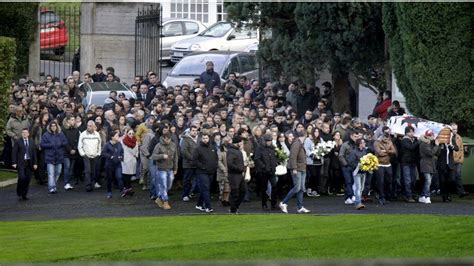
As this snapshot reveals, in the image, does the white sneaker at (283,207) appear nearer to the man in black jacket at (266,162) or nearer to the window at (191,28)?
the man in black jacket at (266,162)

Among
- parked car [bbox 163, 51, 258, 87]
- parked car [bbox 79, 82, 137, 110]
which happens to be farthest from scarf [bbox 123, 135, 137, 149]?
parked car [bbox 163, 51, 258, 87]

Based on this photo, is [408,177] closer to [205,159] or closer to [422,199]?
[422,199]

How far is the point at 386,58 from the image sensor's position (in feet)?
117

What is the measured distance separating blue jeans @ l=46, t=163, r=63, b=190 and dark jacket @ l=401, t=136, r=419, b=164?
726 cm

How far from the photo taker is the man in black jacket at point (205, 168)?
2736 centimetres

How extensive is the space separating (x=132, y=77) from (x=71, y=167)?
12911 millimetres

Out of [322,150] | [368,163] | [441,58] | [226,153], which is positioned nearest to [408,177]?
[368,163]

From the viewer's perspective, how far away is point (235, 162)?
26875 millimetres

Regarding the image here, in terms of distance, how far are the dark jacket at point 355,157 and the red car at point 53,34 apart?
2028 cm

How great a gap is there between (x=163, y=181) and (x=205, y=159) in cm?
102

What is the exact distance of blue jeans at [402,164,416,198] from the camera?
95.7ft

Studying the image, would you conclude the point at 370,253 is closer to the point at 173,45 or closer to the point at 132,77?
the point at 132,77

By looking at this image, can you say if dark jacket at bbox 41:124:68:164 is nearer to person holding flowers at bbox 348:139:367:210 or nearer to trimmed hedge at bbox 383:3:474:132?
person holding flowers at bbox 348:139:367:210

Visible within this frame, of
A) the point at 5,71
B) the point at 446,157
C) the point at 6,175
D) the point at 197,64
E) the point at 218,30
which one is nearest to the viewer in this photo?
the point at 446,157
